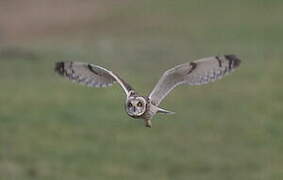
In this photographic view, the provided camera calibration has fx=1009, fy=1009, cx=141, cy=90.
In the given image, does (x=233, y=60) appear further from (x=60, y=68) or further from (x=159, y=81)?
(x=60, y=68)

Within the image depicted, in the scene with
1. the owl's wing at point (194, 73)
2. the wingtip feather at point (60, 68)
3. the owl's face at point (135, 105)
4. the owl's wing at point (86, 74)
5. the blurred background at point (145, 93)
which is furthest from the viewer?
the blurred background at point (145, 93)

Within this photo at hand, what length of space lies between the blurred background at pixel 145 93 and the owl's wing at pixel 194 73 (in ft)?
28.8

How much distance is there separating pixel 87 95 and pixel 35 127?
8.29ft

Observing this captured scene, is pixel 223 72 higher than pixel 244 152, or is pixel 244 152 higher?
pixel 223 72

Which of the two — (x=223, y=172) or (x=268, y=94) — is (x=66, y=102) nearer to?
(x=268, y=94)

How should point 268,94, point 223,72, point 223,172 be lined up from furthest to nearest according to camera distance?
point 268,94 → point 223,172 → point 223,72

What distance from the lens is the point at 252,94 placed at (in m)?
16.0

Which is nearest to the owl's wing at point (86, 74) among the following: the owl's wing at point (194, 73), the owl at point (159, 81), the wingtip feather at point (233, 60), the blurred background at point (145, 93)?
the owl at point (159, 81)

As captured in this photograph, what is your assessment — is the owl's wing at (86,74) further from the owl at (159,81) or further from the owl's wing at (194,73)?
the owl's wing at (194,73)

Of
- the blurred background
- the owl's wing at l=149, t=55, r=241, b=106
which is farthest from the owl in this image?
the blurred background

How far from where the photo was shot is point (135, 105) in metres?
2.14

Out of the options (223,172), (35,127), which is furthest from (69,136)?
(223,172)

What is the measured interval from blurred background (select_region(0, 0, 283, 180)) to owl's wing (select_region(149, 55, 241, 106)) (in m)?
8.78

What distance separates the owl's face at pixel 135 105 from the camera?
6.92 feet
